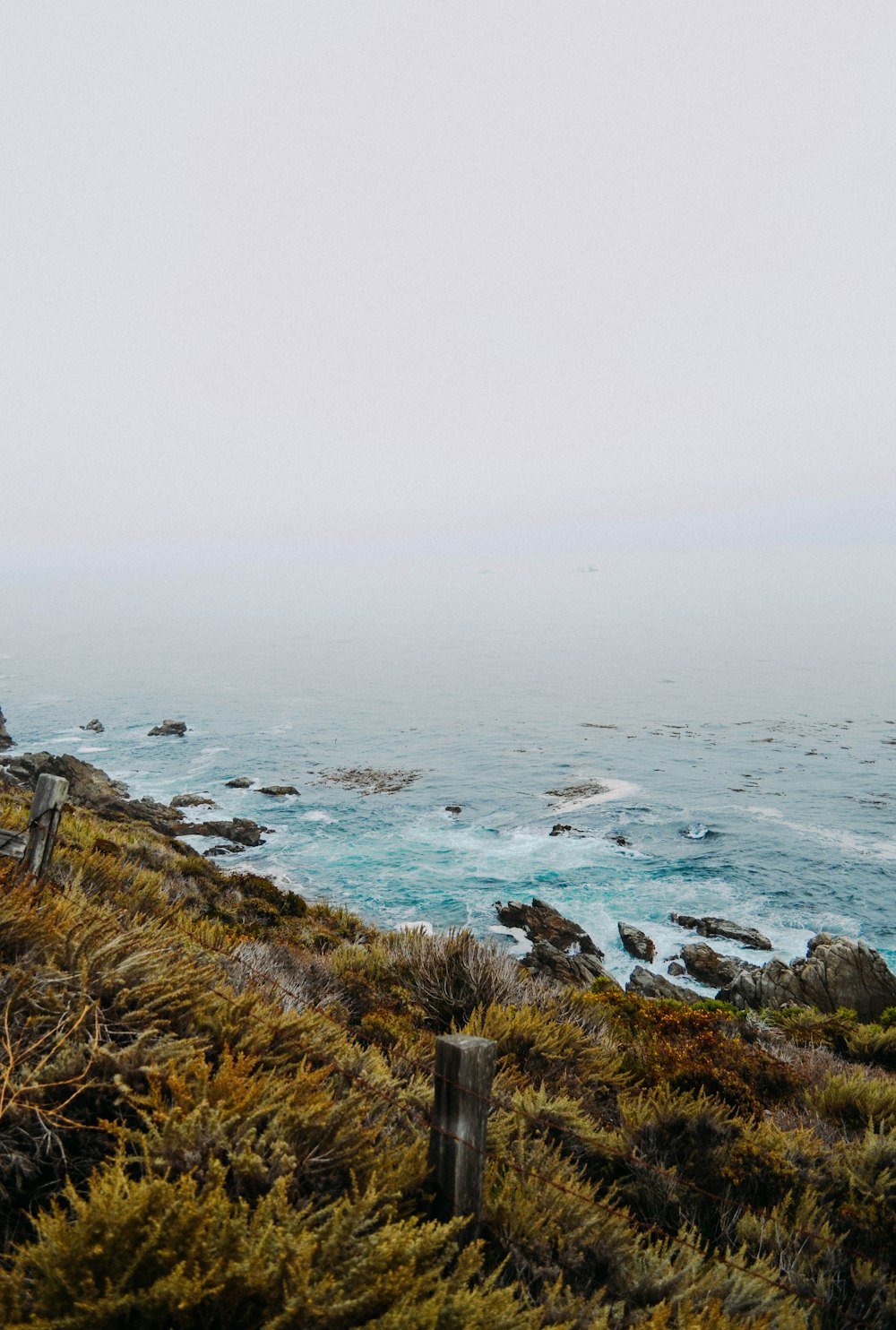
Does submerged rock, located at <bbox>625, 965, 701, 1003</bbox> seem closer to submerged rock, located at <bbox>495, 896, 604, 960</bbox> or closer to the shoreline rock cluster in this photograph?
the shoreline rock cluster

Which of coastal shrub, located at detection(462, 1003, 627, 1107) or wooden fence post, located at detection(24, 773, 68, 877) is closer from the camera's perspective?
coastal shrub, located at detection(462, 1003, 627, 1107)

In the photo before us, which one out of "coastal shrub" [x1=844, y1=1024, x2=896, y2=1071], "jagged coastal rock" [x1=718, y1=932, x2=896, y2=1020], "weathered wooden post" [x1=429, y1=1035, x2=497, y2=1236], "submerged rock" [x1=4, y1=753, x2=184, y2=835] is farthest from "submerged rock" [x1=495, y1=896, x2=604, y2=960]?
"weathered wooden post" [x1=429, y1=1035, x2=497, y2=1236]

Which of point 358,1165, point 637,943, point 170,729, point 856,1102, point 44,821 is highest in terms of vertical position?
point 44,821

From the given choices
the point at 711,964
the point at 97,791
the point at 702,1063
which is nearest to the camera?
the point at 702,1063

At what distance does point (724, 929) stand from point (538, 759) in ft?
70.5

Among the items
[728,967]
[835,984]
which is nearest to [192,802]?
[728,967]

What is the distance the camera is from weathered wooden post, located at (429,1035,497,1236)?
3.41 m

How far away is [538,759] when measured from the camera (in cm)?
4500

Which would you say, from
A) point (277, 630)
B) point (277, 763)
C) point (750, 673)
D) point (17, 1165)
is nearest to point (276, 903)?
point (17, 1165)

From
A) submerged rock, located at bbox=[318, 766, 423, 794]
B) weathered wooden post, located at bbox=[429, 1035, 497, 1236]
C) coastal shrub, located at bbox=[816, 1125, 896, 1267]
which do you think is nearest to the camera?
weathered wooden post, located at bbox=[429, 1035, 497, 1236]

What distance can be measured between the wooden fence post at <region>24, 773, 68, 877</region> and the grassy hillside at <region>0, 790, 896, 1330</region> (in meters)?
0.30

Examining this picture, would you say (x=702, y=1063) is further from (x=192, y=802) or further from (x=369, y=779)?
(x=369, y=779)

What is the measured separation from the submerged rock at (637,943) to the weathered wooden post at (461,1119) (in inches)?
850

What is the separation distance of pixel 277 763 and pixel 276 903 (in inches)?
1211
